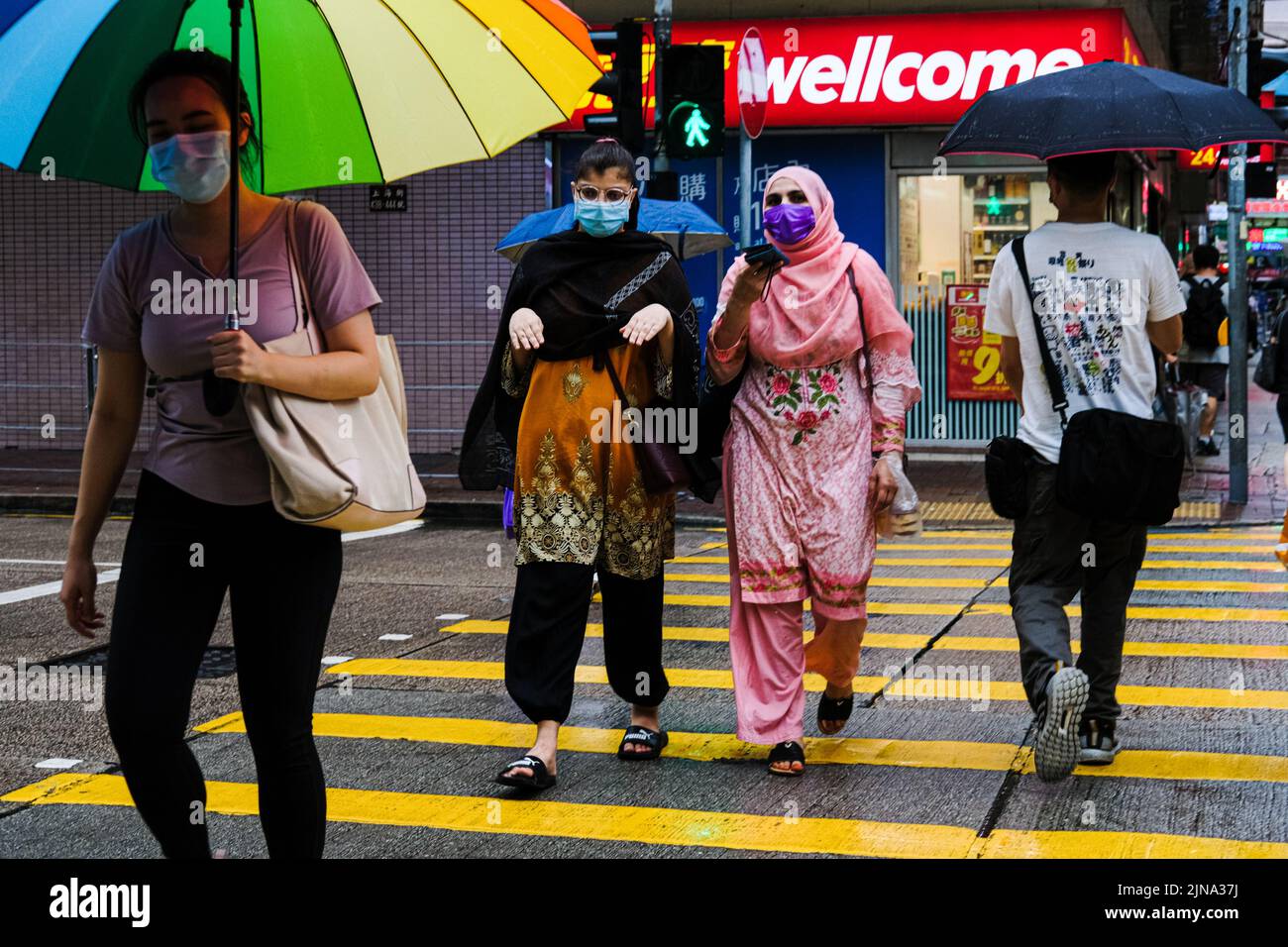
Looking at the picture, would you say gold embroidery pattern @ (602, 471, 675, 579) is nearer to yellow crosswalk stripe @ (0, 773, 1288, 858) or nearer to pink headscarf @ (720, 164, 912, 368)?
pink headscarf @ (720, 164, 912, 368)

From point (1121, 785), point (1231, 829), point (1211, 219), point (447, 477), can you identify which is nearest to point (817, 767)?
point (1121, 785)

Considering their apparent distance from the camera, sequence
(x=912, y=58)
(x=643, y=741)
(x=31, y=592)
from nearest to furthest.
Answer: (x=643, y=741) < (x=31, y=592) < (x=912, y=58)

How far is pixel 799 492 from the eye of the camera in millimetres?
5395

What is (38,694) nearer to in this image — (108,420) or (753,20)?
(108,420)

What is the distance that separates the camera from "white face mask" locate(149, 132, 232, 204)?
11.4 ft

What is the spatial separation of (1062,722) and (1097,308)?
1305 mm

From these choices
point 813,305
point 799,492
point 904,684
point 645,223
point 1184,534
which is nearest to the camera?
point 813,305

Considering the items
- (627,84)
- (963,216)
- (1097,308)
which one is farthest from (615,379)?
(963,216)

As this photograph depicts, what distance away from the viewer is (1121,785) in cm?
522

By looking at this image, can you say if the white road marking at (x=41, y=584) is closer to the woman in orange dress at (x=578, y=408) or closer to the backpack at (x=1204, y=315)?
the woman in orange dress at (x=578, y=408)

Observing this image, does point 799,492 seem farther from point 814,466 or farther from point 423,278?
point 423,278

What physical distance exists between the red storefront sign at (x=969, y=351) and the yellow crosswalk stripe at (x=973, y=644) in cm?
979

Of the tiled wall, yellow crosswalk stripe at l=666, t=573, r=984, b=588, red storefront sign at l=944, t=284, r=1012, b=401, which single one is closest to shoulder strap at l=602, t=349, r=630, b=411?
yellow crosswalk stripe at l=666, t=573, r=984, b=588

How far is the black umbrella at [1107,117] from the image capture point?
5141mm
